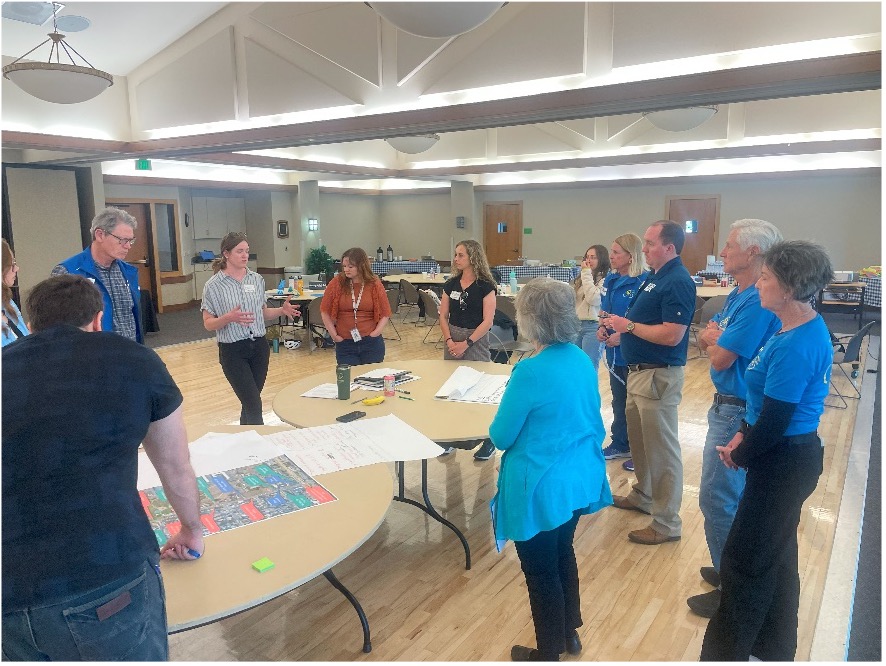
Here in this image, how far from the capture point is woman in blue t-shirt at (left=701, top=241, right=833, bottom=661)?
190cm

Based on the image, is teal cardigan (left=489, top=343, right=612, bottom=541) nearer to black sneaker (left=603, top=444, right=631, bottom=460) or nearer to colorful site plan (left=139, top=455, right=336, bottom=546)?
colorful site plan (left=139, top=455, right=336, bottom=546)

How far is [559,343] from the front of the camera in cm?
212

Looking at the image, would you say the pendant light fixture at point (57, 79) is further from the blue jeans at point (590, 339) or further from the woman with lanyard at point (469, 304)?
the blue jeans at point (590, 339)

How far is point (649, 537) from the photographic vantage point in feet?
10.8

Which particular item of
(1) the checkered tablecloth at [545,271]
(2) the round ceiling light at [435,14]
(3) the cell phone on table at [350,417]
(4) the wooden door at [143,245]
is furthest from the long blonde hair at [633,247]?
(4) the wooden door at [143,245]

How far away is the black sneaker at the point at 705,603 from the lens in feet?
8.84

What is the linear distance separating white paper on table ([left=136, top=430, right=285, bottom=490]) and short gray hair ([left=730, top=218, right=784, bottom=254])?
2.06m

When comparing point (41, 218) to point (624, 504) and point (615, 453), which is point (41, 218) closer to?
point (615, 453)

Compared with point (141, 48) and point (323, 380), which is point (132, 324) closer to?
point (323, 380)

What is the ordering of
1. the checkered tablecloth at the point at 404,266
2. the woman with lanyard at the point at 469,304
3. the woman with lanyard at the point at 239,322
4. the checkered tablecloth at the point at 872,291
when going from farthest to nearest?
the checkered tablecloth at the point at 404,266
the checkered tablecloth at the point at 872,291
the woman with lanyard at the point at 469,304
the woman with lanyard at the point at 239,322

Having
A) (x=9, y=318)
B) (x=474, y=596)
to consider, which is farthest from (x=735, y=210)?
(x=9, y=318)

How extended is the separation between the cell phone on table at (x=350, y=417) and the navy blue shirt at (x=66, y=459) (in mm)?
1529

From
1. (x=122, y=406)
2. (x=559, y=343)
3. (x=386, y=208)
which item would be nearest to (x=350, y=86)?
(x=559, y=343)

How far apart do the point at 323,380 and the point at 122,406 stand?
2299 mm
